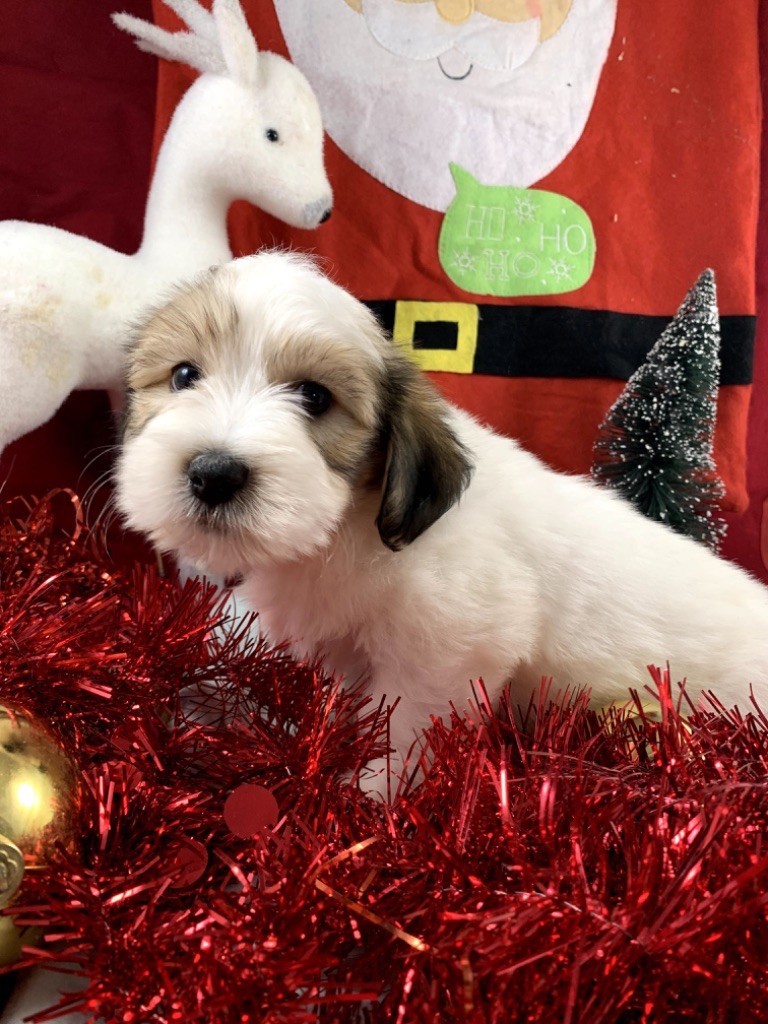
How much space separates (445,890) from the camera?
871 mm

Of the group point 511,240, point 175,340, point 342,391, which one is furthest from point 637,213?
point 175,340

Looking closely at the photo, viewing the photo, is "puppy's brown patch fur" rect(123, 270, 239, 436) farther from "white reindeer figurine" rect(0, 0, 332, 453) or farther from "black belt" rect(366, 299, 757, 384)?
"black belt" rect(366, 299, 757, 384)

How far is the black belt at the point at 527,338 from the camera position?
7.30 feet

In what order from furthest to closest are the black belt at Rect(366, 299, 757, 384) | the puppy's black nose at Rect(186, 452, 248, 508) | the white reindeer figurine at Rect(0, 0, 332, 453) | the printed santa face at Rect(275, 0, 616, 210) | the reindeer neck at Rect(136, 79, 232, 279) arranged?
the black belt at Rect(366, 299, 757, 384), the printed santa face at Rect(275, 0, 616, 210), the reindeer neck at Rect(136, 79, 232, 279), the white reindeer figurine at Rect(0, 0, 332, 453), the puppy's black nose at Rect(186, 452, 248, 508)

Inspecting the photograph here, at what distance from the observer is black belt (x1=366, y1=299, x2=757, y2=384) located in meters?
2.22

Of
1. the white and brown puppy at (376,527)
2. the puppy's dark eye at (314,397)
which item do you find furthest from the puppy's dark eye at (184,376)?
the puppy's dark eye at (314,397)

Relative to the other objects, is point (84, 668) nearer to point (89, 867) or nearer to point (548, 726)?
point (89, 867)

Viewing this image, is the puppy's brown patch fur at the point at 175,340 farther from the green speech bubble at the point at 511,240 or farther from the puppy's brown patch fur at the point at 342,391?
the green speech bubble at the point at 511,240

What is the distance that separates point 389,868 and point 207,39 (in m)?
1.78

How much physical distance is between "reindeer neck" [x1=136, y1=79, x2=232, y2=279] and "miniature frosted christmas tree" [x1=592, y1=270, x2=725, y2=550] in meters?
1.12

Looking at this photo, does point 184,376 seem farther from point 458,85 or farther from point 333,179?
point 458,85

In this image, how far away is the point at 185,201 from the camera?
6.11 ft

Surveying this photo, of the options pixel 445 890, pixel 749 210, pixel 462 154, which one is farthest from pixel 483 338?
pixel 445 890

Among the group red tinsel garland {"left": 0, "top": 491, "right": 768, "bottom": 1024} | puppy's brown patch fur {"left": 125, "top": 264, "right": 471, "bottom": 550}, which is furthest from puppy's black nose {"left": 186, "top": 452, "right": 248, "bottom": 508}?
red tinsel garland {"left": 0, "top": 491, "right": 768, "bottom": 1024}
